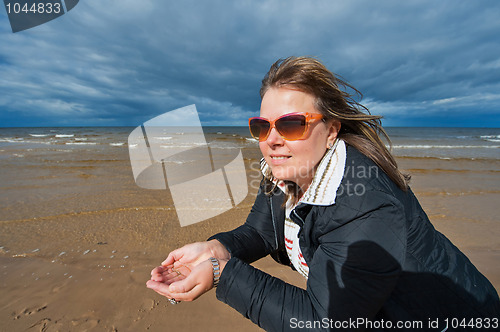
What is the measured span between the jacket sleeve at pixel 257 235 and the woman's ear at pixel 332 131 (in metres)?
0.60

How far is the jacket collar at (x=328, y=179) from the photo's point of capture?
1310mm

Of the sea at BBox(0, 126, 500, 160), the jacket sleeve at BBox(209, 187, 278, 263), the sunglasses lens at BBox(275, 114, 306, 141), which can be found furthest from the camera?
the sea at BBox(0, 126, 500, 160)

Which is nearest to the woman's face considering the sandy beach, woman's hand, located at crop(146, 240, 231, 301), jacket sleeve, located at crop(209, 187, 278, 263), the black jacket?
the black jacket

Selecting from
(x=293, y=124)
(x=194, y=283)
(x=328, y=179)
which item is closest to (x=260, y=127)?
(x=293, y=124)

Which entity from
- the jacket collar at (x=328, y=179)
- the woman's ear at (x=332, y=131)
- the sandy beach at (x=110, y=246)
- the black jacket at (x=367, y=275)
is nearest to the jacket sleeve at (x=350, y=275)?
the black jacket at (x=367, y=275)

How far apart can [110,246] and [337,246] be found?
11.9ft

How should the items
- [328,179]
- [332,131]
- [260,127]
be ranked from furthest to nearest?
1. [260,127]
2. [332,131]
3. [328,179]

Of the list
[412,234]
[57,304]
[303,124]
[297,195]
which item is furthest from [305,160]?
[57,304]

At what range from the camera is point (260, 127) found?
6.01ft

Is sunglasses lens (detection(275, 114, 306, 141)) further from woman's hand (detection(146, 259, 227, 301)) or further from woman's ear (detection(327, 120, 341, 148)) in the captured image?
woman's hand (detection(146, 259, 227, 301))

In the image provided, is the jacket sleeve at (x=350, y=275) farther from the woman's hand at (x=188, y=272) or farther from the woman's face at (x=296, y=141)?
the woman's face at (x=296, y=141)

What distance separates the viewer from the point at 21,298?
8.72 ft

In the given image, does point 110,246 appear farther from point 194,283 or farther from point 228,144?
point 228,144

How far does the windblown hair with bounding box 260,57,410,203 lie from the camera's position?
1.54 m
